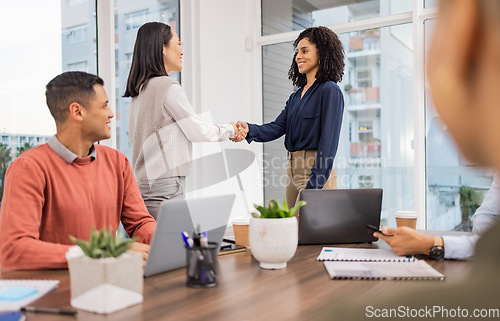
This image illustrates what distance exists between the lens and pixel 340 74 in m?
2.72

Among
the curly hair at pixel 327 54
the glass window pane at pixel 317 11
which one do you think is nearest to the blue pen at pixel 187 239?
the curly hair at pixel 327 54

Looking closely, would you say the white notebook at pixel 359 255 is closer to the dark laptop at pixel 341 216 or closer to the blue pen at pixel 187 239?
the dark laptop at pixel 341 216

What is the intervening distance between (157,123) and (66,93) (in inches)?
23.6

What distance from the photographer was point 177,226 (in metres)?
1.23

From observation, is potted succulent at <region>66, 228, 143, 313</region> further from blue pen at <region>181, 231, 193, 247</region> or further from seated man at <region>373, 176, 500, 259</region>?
seated man at <region>373, 176, 500, 259</region>

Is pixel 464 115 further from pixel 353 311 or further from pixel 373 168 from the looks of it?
pixel 373 168

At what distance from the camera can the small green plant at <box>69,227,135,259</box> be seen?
3.08ft

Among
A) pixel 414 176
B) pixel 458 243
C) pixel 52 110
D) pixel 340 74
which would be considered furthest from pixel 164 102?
pixel 414 176

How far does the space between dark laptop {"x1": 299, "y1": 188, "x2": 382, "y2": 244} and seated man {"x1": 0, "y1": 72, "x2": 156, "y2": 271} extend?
1.87 ft

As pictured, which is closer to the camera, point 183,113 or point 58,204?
point 58,204

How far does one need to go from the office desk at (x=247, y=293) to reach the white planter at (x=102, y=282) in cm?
2

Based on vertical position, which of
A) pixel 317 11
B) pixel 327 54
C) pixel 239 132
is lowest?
pixel 239 132

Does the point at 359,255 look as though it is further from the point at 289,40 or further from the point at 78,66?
the point at 289,40

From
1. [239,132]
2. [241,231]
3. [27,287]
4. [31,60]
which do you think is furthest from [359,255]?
[31,60]
